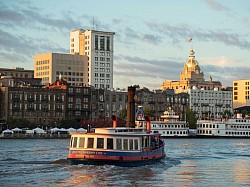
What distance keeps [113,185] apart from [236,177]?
13802mm

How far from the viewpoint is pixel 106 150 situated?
225 feet

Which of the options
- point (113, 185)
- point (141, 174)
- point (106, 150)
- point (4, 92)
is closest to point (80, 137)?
point (106, 150)

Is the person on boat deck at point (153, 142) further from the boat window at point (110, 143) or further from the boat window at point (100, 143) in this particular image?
the boat window at point (100, 143)

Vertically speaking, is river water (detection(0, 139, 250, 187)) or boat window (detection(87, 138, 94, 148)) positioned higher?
boat window (detection(87, 138, 94, 148))

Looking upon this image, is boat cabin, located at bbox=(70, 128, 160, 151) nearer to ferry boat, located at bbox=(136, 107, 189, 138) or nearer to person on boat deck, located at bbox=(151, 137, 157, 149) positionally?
person on boat deck, located at bbox=(151, 137, 157, 149)

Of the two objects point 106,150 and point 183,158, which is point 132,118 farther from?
point 106,150

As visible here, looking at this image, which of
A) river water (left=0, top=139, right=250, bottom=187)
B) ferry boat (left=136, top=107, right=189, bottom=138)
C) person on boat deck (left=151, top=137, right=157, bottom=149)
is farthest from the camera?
ferry boat (left=136, top=107, right=189, bottom=138)

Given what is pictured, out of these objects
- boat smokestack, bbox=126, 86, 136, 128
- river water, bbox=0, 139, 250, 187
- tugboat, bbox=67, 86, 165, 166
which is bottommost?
river water, bbox=0, 139, 250, 187

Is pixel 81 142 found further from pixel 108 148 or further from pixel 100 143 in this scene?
pixel 108 148

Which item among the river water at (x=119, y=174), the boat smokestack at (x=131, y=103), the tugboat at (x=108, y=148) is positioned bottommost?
the river water at (x=119, y=174)

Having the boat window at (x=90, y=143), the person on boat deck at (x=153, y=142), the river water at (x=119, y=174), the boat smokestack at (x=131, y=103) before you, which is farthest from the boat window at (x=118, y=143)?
the boat smokestack at (x=131, y=103)

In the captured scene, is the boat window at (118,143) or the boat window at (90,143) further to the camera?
the boat window at (118,143)

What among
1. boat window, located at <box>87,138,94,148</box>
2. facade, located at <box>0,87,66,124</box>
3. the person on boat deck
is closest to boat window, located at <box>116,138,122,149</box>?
boat window, located at <box>87,138,94,148</box>

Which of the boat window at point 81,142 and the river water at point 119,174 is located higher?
the boat window at point 81,142
